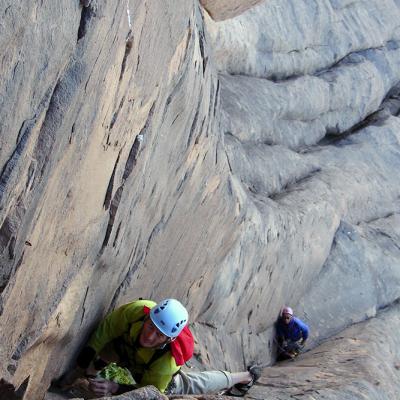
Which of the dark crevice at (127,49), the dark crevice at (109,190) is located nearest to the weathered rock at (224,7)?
the dark crevice at (109,190)

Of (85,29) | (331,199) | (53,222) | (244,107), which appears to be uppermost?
(85,29)

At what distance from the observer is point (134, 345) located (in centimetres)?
769

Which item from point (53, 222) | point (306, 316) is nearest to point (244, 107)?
point (306, 316)

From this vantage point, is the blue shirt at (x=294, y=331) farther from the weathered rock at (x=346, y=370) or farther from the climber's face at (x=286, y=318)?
the weathered rock at (x=346, y=370)

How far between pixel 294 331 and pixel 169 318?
637 centimetres

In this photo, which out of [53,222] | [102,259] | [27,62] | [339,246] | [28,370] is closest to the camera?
[27,62]

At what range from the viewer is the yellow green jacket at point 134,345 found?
24.6ft

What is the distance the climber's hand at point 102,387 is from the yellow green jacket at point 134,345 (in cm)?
41

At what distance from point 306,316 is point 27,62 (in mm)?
10879

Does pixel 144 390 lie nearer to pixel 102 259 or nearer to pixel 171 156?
pixel 102 259

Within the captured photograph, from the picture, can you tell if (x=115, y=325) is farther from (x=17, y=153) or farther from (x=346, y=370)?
(x=346, y=370)

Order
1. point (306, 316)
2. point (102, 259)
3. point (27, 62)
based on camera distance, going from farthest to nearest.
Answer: point (306, 316) < point (102, 259) < point (27, 62)

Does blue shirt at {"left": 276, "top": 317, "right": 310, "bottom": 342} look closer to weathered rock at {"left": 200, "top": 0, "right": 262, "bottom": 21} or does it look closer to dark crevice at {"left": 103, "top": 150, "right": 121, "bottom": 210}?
weathered rock at {"left": 200, "top": 0, "right": 262, "bottom": 21}

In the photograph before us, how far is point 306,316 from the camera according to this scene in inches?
572
